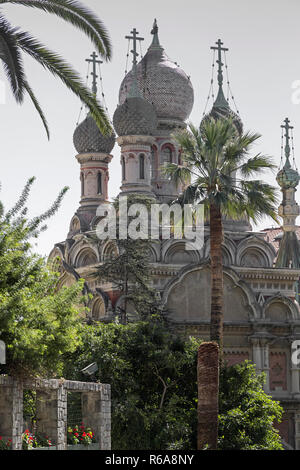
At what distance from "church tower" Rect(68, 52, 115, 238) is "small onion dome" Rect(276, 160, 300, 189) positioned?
9.45 metres

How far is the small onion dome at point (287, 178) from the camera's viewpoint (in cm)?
5553

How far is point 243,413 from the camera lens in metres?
27.1

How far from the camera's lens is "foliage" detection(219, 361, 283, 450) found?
26.4 m

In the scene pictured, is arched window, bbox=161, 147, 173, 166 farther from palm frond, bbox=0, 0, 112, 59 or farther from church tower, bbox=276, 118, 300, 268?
palm frond, bbox=0, 0, 112, 59

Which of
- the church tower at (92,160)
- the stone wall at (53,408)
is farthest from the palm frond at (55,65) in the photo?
the church tower at (92,160)

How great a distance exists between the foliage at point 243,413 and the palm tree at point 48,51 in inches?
384

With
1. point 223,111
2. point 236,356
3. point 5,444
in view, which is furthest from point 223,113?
point 5,444

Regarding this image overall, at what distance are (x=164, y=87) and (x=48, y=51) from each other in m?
34.0

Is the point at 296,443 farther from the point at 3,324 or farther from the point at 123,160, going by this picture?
the point at 3,324

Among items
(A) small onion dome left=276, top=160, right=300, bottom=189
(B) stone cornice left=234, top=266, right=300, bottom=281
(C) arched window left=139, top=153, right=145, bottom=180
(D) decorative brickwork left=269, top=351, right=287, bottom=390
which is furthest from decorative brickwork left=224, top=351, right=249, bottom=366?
(A) small onion dome left=276, top=160, right=300, bottom=189

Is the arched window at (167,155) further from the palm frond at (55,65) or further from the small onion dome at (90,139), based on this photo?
the palm frond at (55,65)

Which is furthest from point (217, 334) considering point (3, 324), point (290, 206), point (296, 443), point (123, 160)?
point (290, 206)

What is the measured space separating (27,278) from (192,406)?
31.0 feet

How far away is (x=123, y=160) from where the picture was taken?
1981 inches
